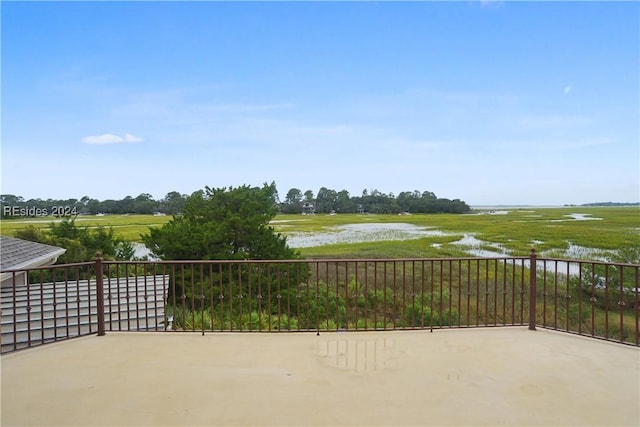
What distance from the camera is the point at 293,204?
32.9m

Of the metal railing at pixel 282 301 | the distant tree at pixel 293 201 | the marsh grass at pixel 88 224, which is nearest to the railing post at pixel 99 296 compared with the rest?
the metal railing at pixel 282 301

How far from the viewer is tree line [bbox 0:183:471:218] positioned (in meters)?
10.1

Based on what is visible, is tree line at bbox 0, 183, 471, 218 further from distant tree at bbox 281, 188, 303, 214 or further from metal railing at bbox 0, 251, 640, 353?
metal railing at bbox 0, 251, 640, 353

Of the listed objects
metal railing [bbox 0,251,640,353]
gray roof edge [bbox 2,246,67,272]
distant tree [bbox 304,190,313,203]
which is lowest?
metal railing [bbox 0,251,640,353]

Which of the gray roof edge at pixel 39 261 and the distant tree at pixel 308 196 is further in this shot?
the distant tree at pixel 308 196

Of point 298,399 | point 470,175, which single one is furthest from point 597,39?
point 470,175

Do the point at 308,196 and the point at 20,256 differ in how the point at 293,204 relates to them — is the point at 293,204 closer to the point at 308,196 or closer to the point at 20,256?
the point at 308,196

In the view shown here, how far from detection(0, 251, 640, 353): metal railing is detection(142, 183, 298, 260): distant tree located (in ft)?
1.80

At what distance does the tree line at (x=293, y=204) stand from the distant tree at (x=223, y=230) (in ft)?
2.25

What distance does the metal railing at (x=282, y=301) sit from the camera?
3.52 metres

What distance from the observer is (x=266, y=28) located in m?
7.80

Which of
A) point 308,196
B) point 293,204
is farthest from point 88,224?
point 308,196
